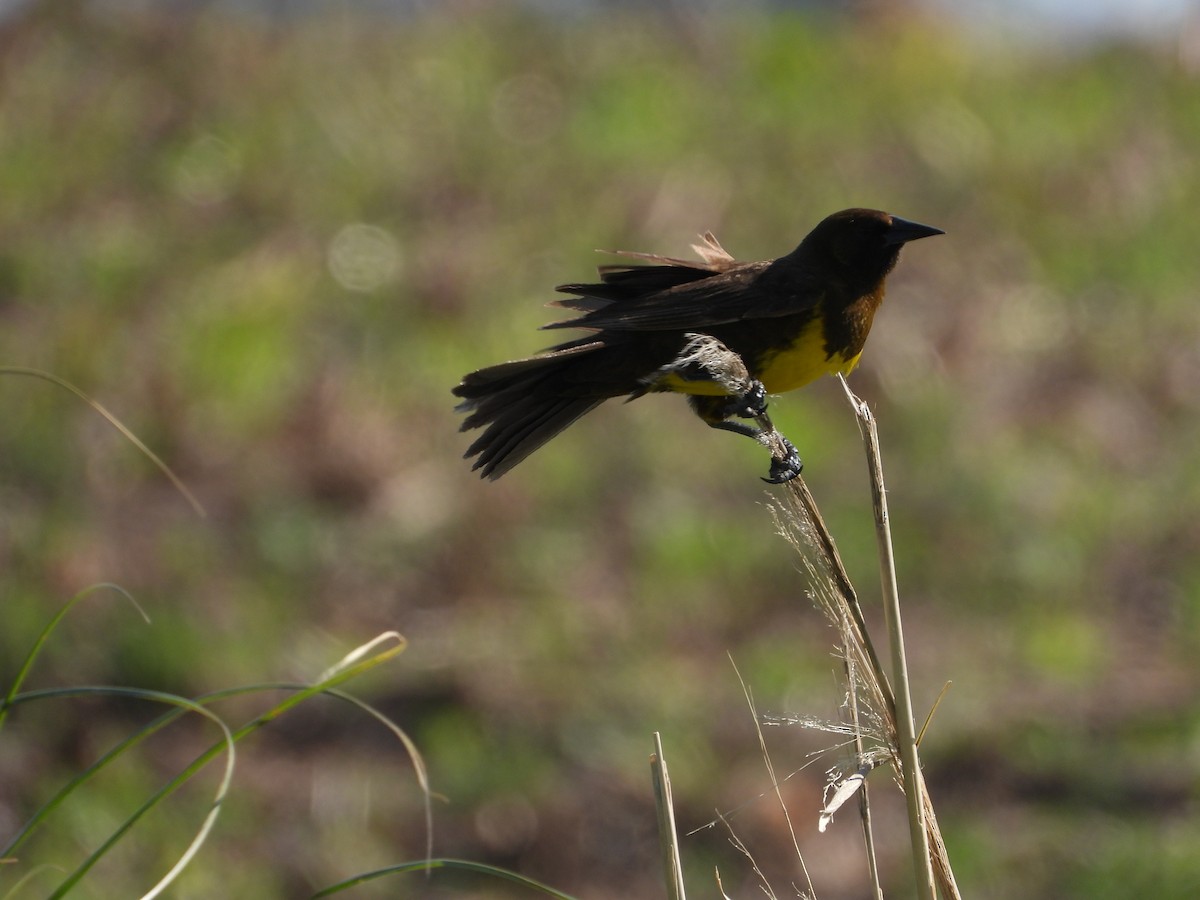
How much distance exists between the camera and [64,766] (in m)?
7.14

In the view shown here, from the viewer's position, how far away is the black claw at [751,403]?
9.42 ft

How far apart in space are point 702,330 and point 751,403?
0.43m

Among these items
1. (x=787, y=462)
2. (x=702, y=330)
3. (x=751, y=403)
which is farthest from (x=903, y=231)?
(x=787, y=462)

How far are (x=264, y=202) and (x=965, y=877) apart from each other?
6.08 m

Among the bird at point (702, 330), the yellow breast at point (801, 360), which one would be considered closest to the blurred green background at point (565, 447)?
the bird at point (702, 330)

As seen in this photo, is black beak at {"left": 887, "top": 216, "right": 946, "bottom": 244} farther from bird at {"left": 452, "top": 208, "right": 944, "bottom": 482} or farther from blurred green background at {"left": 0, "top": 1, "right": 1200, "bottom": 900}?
blurred green background at {"left": 0, "top": 1, "right": 1200, "bottom": 900}

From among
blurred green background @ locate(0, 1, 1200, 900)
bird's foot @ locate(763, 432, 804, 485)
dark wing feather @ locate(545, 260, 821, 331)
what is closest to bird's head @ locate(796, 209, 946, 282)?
dark wing feather @ locate(545, 260, 821, 331)

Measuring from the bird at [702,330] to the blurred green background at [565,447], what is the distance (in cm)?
341

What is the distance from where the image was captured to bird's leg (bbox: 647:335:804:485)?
2.73 m

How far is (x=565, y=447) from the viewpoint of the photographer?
905 cm

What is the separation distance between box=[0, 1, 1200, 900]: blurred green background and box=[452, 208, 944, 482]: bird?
11.2 feet

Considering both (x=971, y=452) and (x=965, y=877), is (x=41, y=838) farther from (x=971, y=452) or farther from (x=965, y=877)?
(x=971, y=452)

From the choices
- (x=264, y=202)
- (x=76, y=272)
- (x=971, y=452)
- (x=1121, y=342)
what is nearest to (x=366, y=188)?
(x=264, y=202)

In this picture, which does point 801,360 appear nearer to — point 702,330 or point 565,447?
point 702,330
